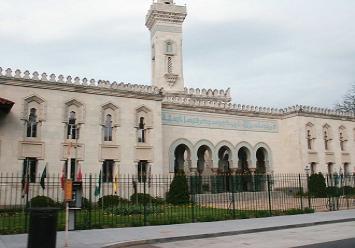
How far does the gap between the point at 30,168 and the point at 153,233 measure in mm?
12296

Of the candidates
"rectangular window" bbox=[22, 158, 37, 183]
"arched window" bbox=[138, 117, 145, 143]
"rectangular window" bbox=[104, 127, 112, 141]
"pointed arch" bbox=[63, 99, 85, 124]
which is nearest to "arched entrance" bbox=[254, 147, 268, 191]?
"arched window" bbox=[138, 117, 145, 143]

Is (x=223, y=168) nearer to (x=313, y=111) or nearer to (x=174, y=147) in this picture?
(x=174, y=147)

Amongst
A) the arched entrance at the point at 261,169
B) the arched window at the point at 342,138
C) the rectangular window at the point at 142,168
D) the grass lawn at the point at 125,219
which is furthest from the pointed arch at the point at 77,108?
the arched window at the point at 342,138

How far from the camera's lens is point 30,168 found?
869 inches

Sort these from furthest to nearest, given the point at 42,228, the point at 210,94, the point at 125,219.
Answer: the point at 210,94 < the point at 125,219 < the point at 42,228

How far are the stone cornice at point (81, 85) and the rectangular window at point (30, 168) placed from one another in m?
4.31

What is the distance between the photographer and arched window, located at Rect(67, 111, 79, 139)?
2339 centimetres

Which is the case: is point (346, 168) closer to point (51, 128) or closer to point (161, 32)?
point (161, 32)

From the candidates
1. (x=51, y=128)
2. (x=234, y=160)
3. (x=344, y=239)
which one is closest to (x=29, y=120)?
(x=51, y=128)

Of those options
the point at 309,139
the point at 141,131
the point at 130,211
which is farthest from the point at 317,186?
the point at 130,211

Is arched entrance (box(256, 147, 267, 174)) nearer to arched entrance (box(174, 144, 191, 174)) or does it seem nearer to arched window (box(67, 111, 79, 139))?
arched entrance (box(174, 144, 191, 174))

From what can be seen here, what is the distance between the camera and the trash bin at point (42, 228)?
325 inches

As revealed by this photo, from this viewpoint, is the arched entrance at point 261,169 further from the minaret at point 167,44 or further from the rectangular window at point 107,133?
the rectangular window at point 107,133

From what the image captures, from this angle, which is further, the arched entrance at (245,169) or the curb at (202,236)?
the arched entrance at (245,169)
